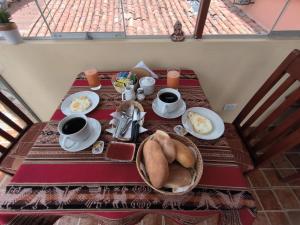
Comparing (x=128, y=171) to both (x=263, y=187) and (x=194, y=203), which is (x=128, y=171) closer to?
(x=194, y=203)

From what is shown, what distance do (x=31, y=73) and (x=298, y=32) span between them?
5.49 ft

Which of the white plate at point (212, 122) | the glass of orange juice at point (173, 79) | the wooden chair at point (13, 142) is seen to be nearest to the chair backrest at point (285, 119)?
the white plate at point (212, 122)

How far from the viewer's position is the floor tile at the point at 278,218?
1115mm

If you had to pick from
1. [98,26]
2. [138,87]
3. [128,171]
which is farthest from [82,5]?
[128,171]

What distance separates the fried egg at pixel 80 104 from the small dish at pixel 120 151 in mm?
240

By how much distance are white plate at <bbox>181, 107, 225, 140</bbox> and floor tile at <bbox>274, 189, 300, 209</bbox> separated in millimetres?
949

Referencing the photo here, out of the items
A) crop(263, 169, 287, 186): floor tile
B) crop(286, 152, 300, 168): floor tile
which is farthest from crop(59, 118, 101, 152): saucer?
crop(286, 152, 300, 168): floor tile

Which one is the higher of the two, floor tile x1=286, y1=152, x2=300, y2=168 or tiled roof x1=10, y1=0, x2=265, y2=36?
tiled roof x1=10, y1=0, x2=265, y2=36

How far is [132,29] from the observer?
3.45 feet

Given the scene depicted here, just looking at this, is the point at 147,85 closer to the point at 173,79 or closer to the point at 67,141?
the point at 173,79

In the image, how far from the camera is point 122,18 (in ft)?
3.32

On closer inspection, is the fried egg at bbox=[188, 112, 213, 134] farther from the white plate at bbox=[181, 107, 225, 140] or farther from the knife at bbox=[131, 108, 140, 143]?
the knife at bbox=[131, 108, 140, 143]

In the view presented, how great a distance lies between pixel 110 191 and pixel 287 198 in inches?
52.1

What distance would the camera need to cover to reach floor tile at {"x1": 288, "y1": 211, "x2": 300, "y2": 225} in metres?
1.12
